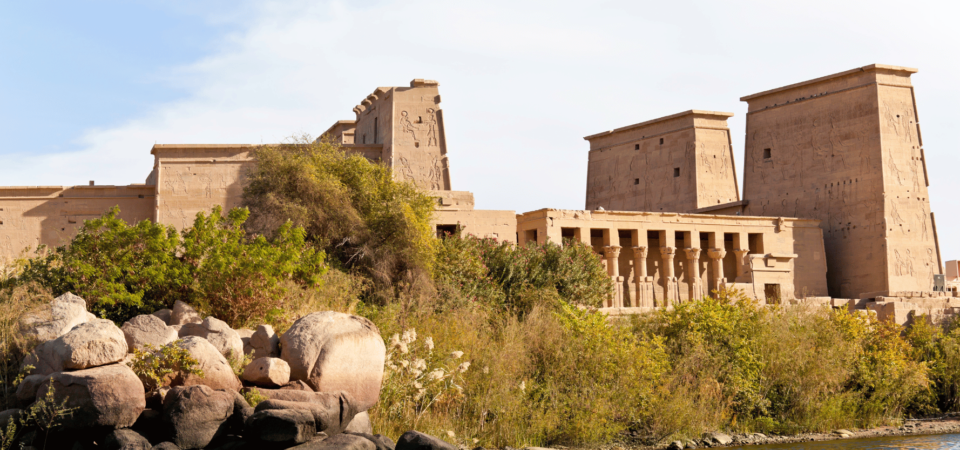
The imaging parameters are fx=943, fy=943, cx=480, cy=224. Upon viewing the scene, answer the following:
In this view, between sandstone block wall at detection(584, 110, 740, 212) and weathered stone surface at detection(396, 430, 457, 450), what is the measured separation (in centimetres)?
2375

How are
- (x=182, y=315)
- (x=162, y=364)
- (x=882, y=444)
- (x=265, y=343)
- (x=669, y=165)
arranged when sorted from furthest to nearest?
(x=669, y=165)
(x=882, y=444)
(x=182, y=315)
(x=265, y=343)
(x=162, y=364)

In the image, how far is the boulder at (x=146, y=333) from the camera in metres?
11.5

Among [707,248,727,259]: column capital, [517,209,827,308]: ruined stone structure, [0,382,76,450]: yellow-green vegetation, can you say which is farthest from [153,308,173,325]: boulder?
[707,248,727,259]: column capital

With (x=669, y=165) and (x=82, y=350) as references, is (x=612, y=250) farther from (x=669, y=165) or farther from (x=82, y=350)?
(x=82, y=350)

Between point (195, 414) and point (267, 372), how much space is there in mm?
1190


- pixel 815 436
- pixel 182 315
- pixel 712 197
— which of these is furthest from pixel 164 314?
pixel 712 197

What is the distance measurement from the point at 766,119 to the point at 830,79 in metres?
2.82

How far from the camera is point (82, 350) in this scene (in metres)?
10.5

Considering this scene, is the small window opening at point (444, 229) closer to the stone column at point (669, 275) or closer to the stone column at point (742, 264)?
the stone column at point (669, 275)

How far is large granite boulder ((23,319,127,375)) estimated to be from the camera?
10.5 metres

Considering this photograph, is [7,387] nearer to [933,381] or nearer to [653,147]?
[933,381]

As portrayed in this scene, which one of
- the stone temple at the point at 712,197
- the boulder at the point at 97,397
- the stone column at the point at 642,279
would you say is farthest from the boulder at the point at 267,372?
the stone column at the point at 642,279

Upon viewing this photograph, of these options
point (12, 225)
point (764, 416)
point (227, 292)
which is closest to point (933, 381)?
point (764, 416)

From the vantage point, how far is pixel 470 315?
53.4ft
